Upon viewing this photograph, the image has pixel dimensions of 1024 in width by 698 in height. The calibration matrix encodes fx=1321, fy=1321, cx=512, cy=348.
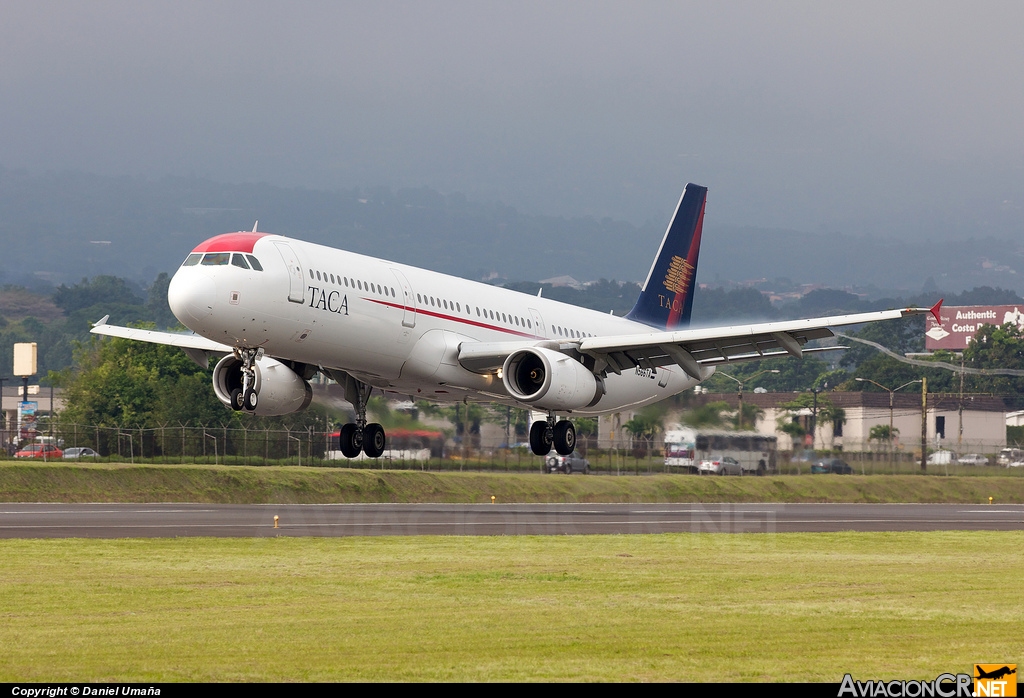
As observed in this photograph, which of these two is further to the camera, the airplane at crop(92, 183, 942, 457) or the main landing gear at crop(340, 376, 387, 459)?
the main landing gear at crop(340, 376, 387, 459)

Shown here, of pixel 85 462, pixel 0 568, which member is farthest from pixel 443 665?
pixel 85 462

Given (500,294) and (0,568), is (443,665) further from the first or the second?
(500,294)

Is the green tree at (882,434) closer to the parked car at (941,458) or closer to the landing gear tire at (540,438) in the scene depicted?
the parked car at (941,458)

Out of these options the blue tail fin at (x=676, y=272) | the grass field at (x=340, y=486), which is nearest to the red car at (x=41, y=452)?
the grass field at (x=340, y=486)

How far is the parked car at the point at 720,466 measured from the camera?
70.6 m

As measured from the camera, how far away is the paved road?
48250mm

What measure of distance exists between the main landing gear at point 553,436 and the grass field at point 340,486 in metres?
21.6

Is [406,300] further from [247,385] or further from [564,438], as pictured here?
[564,438]

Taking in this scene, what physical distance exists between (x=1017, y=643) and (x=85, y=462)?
5539 cm

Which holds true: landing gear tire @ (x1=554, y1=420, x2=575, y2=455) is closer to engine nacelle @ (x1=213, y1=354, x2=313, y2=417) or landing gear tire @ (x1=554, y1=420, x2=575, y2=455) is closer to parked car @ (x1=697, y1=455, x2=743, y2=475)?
engine nacelle @ (x1=213, y1=354, x2=313, y2=417)

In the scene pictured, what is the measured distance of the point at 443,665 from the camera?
2277 cm

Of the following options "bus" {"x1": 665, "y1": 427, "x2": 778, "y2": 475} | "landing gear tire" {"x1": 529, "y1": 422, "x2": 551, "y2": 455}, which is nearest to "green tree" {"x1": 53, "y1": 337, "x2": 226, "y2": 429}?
"bus" {"x1": 665, "y1": 427, "x2": 778, "y2": 475}

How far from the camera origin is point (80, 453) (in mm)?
78312

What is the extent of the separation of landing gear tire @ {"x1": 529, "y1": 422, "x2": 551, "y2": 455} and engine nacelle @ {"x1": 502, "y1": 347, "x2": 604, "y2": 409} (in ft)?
6.01
